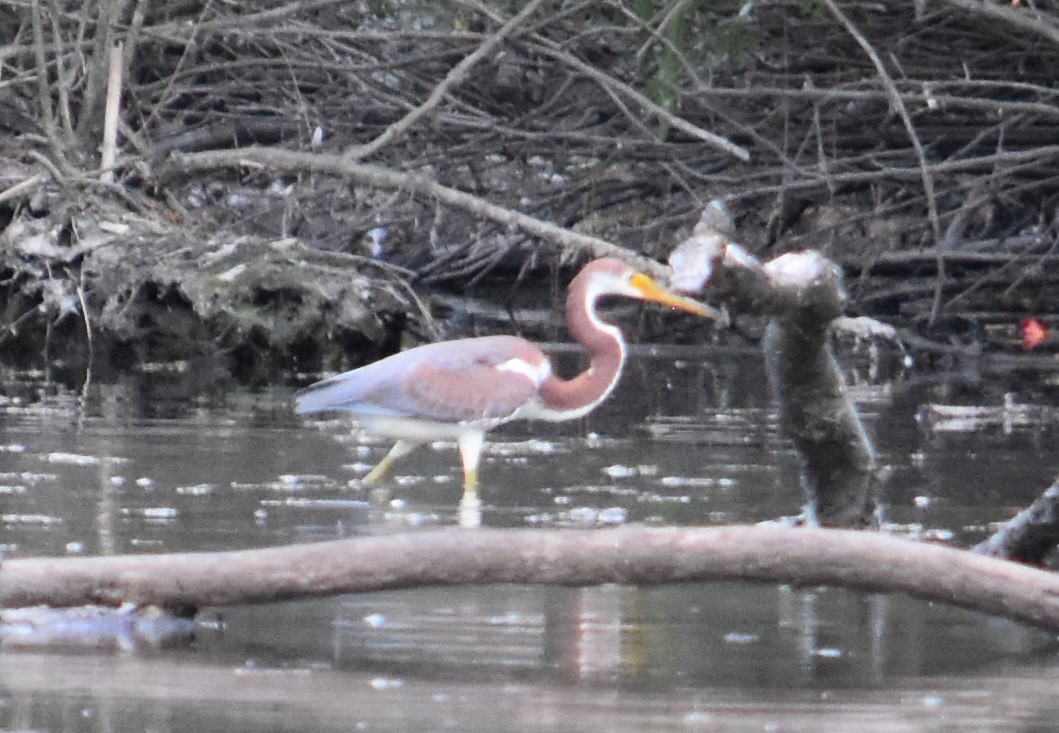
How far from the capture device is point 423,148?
1512cm

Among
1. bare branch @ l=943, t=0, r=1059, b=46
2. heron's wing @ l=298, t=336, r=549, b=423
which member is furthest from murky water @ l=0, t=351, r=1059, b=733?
bare branch @ l=943, t=0, r=1059, b=46

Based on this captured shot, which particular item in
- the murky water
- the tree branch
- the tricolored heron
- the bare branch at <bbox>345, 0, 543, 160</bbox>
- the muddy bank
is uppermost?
the bare branch at <bbox>345, 0, 543, 160</bbox>

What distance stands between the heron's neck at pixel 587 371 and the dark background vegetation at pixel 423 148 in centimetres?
273

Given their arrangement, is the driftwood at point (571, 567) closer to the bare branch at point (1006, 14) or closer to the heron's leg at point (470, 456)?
the heron's leg at point (470, 456)

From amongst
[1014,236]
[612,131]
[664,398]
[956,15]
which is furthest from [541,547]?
[1014,236]

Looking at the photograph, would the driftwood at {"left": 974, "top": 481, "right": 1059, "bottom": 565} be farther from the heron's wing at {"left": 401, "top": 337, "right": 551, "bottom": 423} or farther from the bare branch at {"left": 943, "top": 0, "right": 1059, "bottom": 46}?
the bare branch at {"left": 943, "top": 0, "right": 1059, "bottom": 46}

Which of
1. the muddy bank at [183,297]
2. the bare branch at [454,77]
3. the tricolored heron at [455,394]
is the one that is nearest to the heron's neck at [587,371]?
the tricolored heron at [455,394]

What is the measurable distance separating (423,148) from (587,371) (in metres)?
5.80

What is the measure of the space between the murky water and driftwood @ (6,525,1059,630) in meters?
0.17

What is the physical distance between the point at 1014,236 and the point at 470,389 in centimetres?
772

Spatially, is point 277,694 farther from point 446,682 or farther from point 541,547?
point 541,547

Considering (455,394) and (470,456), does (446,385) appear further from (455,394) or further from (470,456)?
(470,456)

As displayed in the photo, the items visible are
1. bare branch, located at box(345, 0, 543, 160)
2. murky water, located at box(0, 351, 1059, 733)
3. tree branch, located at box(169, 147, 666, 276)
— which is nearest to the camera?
murky water, located at box(0, 351, 1059, 733)

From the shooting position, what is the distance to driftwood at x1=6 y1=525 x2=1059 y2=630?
15.8ft
